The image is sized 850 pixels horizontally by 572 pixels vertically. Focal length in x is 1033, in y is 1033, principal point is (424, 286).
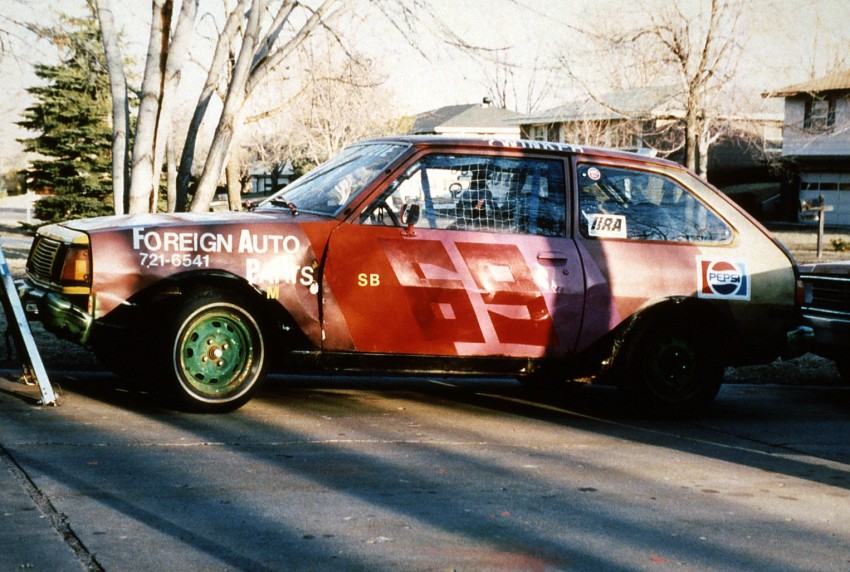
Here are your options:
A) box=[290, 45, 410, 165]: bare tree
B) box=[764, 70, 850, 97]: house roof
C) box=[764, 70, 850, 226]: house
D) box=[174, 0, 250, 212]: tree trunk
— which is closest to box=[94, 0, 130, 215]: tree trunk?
box=[174, 0, 250, 212]: tree trunk

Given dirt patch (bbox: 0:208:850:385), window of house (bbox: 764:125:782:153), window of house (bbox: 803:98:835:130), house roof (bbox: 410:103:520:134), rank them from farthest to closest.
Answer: house roof (bbox: 410:103:520:134)
window of house (bbox: 764:125:782:153)
window of house (bbox: 803:98:835:130)
dirt patch (bbox: 0:208:850:385)

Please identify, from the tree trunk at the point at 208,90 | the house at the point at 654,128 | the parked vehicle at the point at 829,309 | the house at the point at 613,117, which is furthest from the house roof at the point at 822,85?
the parked vehicle at the point at 829,309

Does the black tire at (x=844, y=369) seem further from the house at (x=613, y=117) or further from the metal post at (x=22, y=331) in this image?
the house at (x=613, y=117)

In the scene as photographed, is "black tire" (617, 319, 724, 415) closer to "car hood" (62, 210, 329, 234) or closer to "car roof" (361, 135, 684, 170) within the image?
"car roof" (361, 135, 684, 170)

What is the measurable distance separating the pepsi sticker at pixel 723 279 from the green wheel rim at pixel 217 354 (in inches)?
130

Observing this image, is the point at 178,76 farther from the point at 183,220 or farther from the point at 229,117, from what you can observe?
the point at 183,220

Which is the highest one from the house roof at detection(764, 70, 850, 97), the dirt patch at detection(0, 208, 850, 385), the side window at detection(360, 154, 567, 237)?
the house roof at detection(764, 70, 850, 97)

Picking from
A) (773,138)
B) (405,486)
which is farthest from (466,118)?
(405,486)

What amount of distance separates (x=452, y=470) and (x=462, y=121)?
5733cm

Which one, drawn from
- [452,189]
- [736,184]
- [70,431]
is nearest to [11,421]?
[70,431]

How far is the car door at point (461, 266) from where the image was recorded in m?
6.84

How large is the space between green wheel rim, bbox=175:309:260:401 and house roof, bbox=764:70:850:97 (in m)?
40.9

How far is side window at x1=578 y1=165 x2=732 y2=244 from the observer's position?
7465 millimetres

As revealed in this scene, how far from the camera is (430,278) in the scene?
22.8ft
